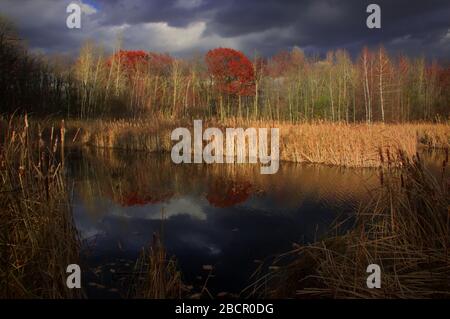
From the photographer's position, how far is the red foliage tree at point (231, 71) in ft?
77.3

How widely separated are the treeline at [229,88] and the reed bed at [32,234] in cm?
1000

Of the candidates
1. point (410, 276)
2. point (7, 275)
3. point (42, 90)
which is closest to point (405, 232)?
point (410, 276)

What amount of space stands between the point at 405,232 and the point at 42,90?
16866 millimetres

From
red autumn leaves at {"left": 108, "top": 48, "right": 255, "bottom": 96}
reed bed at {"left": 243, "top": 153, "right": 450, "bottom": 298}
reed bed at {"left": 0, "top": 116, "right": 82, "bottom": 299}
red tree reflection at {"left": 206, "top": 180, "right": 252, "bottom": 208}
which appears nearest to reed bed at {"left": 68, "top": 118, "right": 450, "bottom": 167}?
red tree reflection at {"left": 206, "top": 180, "right": 252, "bottom": 208}

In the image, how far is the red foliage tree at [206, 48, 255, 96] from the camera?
77.3 ft

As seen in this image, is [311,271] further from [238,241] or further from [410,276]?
[238,241]

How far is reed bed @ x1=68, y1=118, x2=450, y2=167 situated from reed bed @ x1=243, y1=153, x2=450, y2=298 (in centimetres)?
344

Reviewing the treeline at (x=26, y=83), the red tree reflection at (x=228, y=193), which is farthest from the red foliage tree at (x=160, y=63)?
the red tree reflection at (x=228, y=193)

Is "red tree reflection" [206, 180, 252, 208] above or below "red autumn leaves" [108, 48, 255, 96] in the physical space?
below

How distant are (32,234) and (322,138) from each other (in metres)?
7.67

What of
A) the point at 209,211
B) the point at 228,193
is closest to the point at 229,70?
the point at 228,193

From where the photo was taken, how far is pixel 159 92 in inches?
872

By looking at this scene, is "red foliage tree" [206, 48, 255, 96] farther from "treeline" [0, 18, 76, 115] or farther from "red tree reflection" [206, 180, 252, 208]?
"red tree reflection" [206, 180, 252, 208]

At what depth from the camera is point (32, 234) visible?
2738mm
